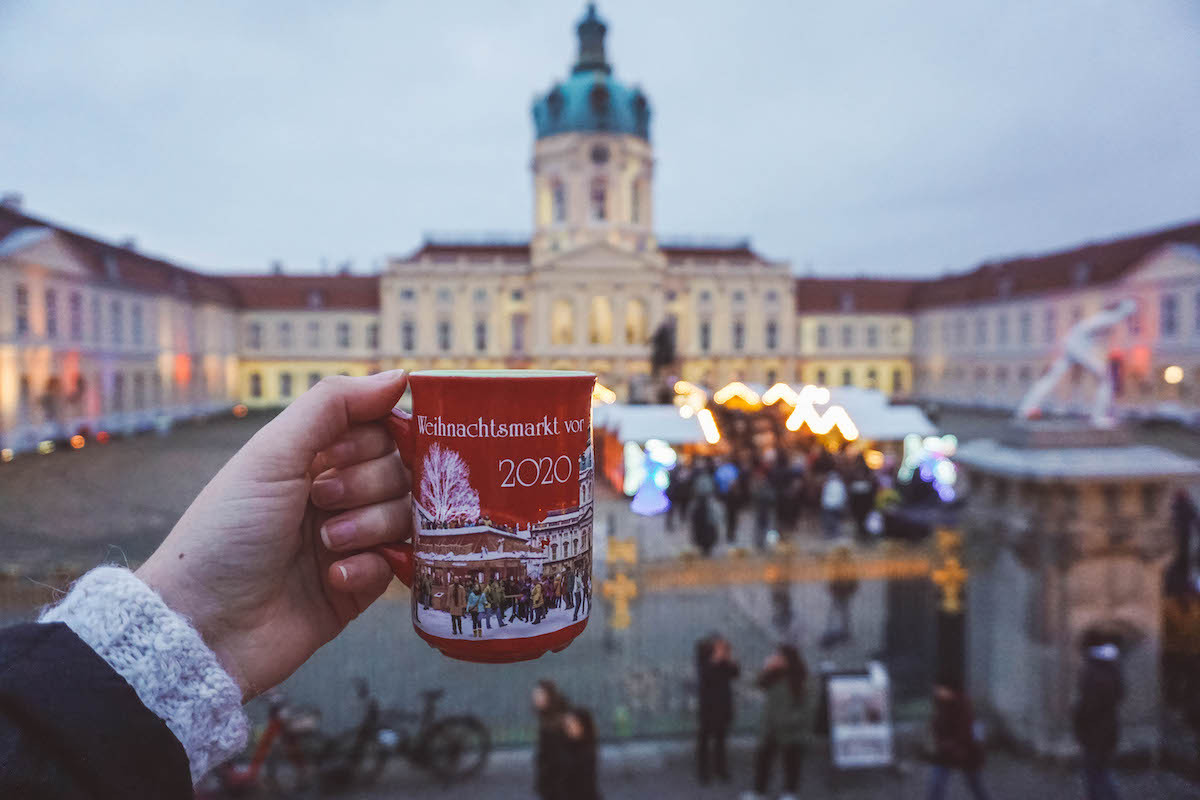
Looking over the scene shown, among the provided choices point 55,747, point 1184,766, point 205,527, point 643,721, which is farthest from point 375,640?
point 1184,766

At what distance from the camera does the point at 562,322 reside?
A: 47.4 meters

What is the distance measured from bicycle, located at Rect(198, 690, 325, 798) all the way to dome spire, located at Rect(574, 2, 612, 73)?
182 ft

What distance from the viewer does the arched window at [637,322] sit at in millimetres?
47312

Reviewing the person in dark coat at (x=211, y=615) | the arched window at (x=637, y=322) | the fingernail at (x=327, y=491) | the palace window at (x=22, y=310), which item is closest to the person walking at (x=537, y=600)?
the person in dark coat at (x=211, y=615)

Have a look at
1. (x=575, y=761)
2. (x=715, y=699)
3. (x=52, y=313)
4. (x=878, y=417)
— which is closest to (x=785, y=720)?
(x=715, y=699)

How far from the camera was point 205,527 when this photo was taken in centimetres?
164

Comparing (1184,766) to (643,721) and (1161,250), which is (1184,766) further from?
(1161,250)

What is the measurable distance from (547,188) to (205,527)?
51562 millimetres

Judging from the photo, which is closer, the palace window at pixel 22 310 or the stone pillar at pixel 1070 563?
the stone pillar at pixel 1070 563

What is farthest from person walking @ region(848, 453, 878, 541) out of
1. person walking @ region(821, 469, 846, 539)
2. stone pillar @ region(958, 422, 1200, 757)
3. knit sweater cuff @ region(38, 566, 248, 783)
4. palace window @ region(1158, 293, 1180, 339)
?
palace window @ region(1158, 293, 1180, 339)

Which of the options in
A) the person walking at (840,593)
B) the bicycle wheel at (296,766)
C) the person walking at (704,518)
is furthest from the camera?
the person walking at (704,518)

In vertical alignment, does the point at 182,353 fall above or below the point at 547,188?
below

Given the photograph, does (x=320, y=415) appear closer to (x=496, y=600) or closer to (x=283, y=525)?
(x=283, y=525)

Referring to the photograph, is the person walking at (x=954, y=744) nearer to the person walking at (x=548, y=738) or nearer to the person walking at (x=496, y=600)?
the person walking at (x=548, y=738)
